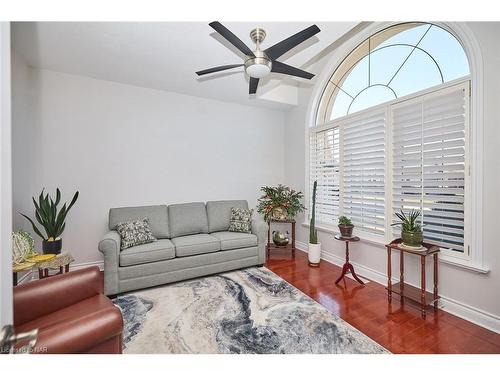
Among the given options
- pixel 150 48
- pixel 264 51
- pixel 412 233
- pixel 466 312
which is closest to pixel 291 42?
pixel 264 51

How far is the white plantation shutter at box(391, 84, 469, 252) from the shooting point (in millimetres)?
2180

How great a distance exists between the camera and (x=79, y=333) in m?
1.06

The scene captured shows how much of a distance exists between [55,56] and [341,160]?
13.0ft

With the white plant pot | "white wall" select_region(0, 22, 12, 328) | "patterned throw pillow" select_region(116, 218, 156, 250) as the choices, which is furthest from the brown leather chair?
the white plant pot

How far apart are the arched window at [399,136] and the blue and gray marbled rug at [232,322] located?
143cm

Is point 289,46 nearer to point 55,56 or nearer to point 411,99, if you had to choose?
point 411,99

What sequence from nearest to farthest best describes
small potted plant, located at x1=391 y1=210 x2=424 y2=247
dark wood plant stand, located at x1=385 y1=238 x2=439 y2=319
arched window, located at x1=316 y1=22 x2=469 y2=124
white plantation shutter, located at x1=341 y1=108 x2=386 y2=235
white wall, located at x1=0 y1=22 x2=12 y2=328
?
white wall, located at x1=0 y1=22 x2=12 y2=328 < dark wood plant stand, located at x1=385 y1=238 x2=439 y2=319 < small potted plant, located at x1=391 y1=210 x2=424 y2=247 < arched window, located at x1=316 y1=22 x2=469 y2=124 < white plantation shutter, located at x1=341 y1=108 x2=386 y2=235

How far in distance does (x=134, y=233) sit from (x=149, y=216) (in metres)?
0.45

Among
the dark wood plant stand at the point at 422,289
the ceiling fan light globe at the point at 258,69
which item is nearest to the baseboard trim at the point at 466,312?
the dark wood plant stand at the point at 422,289

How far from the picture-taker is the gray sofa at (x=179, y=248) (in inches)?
100

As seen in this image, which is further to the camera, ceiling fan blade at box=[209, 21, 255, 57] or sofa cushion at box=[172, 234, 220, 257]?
sofa cushion at box=[172, 234, 220, 257]

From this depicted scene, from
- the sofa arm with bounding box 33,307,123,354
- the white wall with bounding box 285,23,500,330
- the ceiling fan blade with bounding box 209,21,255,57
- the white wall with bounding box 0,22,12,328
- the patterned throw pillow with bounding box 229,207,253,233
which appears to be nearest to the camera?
the white wall with bounding box 0,22,12,328

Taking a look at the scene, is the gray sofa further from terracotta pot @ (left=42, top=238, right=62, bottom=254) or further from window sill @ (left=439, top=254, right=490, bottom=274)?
window sill @ (left=439, top=254, right=490, bottom=274)

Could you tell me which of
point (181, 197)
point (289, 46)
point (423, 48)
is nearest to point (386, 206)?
point (423, 48)
